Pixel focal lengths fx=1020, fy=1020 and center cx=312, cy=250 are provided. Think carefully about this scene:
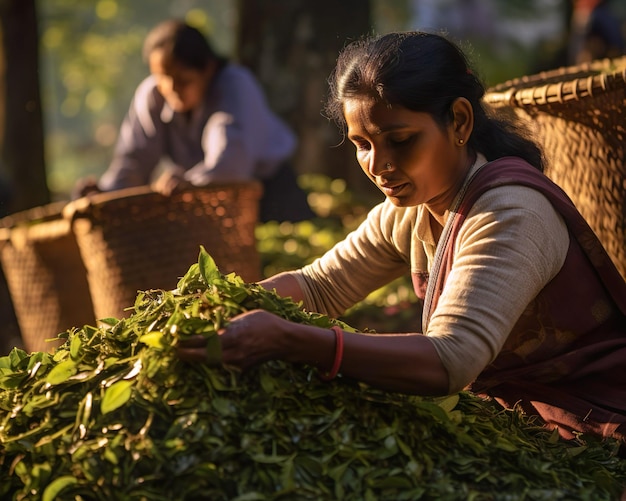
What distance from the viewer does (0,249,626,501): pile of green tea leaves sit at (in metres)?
2.09

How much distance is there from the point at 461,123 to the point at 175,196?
2.39m

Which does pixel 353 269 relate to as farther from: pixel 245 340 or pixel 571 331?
pixel 245 340

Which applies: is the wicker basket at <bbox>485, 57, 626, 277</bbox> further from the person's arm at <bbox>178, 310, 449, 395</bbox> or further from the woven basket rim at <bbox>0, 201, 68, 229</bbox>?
the woven basket rim at <bbox>0, 201, 68, 229</bbox>

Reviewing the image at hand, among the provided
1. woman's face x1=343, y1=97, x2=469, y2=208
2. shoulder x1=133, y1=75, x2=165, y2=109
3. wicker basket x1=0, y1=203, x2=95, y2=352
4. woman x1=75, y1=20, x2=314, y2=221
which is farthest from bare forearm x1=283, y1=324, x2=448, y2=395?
shoulder x1=133, y1=75, x2=165, y2=109

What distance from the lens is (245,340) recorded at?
2.16 metres

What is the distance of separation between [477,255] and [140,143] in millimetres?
4216

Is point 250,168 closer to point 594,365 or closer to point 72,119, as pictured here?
point 594,365

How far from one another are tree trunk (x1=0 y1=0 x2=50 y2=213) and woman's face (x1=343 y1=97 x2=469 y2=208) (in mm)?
5633

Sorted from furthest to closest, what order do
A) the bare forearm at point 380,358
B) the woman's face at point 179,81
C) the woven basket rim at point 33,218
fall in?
the woman's face at point 179,81, the woven basket rim at point 33,218, the bare forearm at point 380,358

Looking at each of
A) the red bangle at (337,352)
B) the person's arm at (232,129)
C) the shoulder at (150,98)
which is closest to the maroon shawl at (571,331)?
the red bangle at (337,352)

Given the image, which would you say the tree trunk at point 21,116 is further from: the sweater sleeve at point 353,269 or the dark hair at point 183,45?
the sweater sleeve at point 353,269

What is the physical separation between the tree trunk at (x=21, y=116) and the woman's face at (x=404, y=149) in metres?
5.63

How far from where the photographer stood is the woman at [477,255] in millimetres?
2326

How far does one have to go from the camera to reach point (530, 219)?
2457 millimetres
